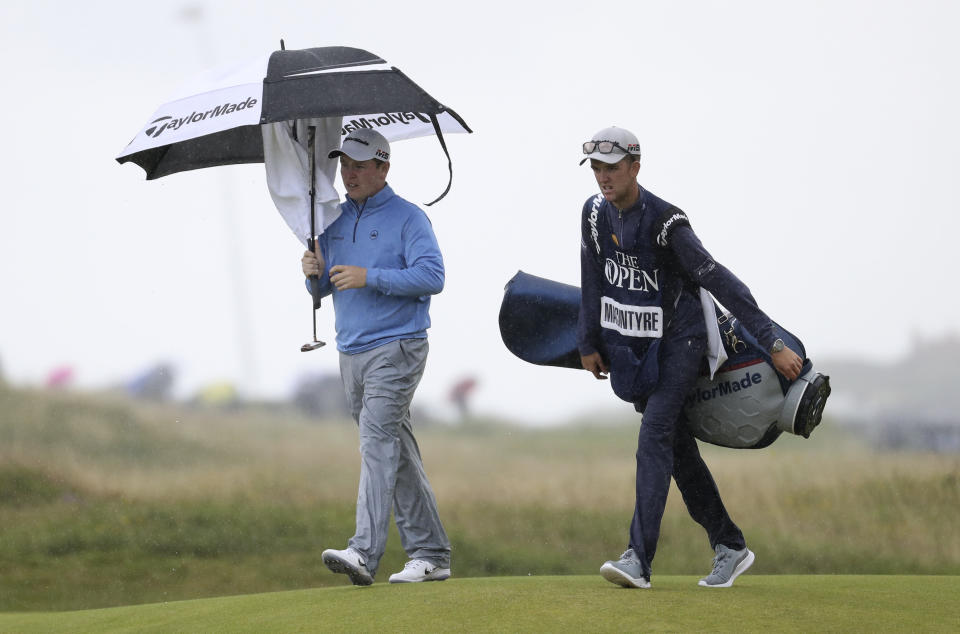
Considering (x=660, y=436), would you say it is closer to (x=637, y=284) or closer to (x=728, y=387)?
(x=728, y=387)

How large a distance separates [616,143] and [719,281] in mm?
632

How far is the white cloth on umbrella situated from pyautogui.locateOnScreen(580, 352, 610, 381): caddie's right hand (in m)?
1.33

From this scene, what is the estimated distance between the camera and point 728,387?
4809mm

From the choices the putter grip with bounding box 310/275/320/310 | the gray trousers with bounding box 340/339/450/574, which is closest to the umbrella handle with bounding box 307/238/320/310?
the putter grip with bounding box 310/275/320/310

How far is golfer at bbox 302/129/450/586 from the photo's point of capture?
202 inches

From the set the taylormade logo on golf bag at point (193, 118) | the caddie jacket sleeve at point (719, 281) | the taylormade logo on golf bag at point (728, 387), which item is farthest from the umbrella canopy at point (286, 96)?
the taylormade logo on golf bag at point (728, 387)

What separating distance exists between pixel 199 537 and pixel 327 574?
4.06 ft

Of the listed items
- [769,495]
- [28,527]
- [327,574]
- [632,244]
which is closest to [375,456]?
[632,244]

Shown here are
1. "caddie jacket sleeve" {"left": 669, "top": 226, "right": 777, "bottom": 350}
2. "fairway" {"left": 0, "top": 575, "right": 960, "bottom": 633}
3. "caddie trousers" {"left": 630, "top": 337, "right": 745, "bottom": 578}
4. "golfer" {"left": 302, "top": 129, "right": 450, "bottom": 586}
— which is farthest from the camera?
"golfer" {"left": 302, "top": 129, "right": 450, "bottom": 586}

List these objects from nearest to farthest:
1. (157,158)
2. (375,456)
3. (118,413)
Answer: (375,456) → (157,158) → (118,413)

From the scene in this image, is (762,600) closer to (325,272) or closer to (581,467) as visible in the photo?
(325,272)

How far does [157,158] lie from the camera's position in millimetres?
5902

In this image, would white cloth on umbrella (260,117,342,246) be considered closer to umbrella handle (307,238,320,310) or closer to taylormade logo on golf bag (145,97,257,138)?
umbrella handle (307,238,320,310)

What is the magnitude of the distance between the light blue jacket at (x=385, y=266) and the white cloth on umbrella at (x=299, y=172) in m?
0.10
